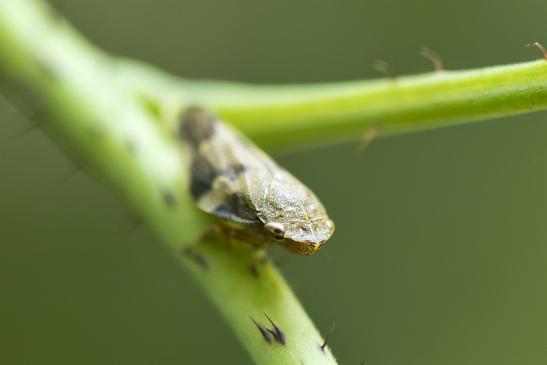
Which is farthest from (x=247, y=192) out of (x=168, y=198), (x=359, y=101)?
(x=359, y=101)

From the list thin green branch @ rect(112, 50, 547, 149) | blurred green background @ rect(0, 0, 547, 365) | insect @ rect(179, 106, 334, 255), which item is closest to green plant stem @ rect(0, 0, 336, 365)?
insect @ rect(179, 106, 334, 255)

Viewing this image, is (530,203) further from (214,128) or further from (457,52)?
(214,128)

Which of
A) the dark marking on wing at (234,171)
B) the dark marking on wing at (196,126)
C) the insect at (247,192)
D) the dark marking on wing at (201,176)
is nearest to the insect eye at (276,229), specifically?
the insect at (247,192)

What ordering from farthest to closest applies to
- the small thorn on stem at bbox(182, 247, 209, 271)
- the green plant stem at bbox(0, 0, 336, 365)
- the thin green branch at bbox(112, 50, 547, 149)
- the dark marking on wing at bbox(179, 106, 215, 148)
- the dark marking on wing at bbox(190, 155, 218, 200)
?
the dark marking on wing at bbox(179, 106, 215, 148) → the dark marking on wing at bbox(190, 155, 218, 200) → the small thorn on stem at bbox(182, 247, 209, 271) → the green plant stem at bbox(0, 0, 336, 365) → the thin green branch at bbox(112, 50, 547, 149)

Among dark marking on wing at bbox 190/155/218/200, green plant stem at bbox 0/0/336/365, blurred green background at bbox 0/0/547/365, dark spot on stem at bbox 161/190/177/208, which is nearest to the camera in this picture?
green plant stem at bbox 0/0/336/365

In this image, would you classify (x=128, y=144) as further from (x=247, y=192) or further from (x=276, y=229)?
(x=276, y=229)

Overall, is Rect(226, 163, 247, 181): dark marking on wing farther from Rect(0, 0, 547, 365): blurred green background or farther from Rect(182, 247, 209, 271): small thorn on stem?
Rect(0, 0, 547, 365): blurred green background

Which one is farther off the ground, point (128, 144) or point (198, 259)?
point (128, 144)
